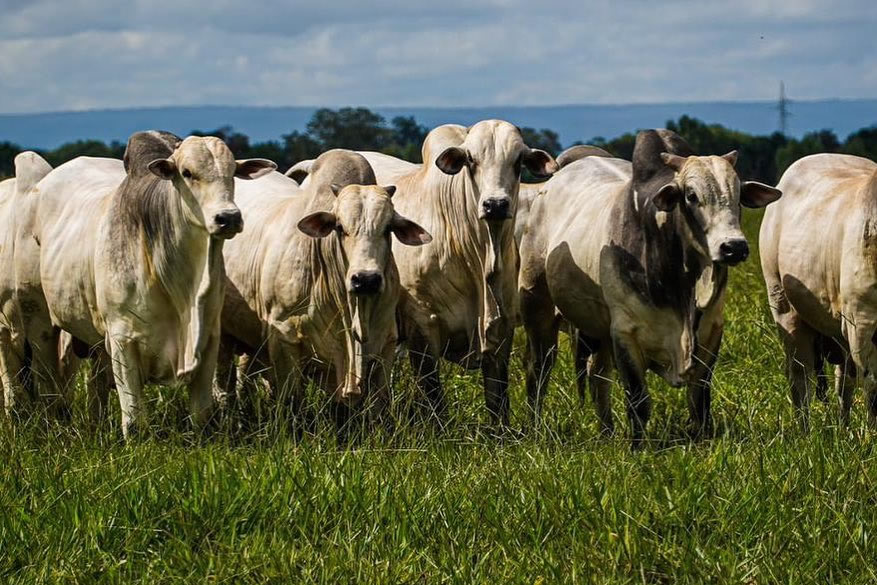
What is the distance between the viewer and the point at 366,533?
249 inches

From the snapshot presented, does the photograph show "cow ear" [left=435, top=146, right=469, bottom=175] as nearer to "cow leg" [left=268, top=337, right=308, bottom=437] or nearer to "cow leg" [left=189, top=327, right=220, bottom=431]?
"cow leg" [left=268, top=337, right=308, bottom=437]

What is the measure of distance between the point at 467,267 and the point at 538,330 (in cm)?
128

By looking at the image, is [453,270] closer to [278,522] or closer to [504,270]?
[504,270]

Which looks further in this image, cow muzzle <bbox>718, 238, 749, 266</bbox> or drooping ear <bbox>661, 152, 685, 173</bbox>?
drooping ear <bbox>661, 152, 685, 173</bbox>

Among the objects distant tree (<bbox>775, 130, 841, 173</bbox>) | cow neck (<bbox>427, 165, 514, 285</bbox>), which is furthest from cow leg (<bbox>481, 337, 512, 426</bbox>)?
distant tree (<bbox>775, 130, 841, 173</bbox>)

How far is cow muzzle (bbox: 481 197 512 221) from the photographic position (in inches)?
332

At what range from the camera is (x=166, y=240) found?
26.8 feet

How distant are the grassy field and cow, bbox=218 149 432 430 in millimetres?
988

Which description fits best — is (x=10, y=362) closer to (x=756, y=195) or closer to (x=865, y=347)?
(x=756, y=195)

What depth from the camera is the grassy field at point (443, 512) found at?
5945 millimetres

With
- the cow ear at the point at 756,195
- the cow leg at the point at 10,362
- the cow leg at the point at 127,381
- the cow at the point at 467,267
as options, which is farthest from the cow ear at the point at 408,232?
the cow leg at the point at 10,362

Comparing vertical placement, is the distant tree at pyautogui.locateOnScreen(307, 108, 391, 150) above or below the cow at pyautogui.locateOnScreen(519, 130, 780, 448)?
below

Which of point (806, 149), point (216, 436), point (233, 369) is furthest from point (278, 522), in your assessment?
point (806, 149)

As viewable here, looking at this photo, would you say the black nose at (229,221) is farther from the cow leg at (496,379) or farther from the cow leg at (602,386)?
the cow leg at (602,386)
